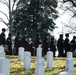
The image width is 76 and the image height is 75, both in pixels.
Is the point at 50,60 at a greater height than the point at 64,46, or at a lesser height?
lesser

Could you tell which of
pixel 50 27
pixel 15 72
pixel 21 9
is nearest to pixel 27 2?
pixel 21 9

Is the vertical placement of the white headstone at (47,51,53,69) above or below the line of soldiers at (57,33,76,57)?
below

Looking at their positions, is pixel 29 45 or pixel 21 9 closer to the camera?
pixel 29 45

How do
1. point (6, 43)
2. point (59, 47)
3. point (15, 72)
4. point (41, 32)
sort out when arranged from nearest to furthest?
point (15, 72) < point (59, 47) < point (6, 43) < point (41, 32)

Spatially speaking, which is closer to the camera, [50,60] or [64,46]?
[50,60]

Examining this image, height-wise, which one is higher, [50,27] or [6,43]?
[50,27]

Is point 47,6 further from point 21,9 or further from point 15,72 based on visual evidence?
point 15,72

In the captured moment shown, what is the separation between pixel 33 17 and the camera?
44.4m

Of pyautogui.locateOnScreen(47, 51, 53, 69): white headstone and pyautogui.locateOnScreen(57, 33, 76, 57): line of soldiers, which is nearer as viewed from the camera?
pyautogui.locateOnScreen(47, 51, 53, 69): white headstone

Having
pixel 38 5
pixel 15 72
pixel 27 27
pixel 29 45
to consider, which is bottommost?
pixel 15 72

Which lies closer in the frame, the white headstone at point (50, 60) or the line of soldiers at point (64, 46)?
the white headstone at point (50, 60)

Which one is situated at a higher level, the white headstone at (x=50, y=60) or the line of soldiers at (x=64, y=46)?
the line of soldiers at (x=64, y=46)

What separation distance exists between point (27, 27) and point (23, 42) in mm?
19304

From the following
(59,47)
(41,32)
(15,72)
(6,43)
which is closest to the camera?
(15,72)
